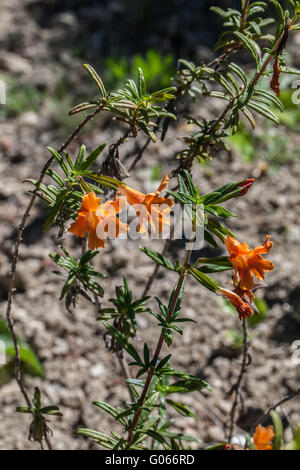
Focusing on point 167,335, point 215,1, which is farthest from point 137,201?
point 215,1

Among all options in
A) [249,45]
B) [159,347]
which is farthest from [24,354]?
[249,45]

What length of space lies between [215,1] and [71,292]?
3.42 m

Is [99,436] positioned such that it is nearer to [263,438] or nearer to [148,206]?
[263,438]

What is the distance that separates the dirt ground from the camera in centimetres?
216

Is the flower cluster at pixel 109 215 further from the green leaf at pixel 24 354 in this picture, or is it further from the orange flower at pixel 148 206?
the green leaf at pixel 24 354

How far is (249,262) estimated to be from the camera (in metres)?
1.08

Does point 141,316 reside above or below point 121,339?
above

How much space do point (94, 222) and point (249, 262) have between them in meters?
0.33

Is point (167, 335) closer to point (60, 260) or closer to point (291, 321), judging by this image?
point (60, 260)

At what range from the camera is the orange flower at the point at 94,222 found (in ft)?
3.44

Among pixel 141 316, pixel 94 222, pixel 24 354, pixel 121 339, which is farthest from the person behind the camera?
pixel 141 316

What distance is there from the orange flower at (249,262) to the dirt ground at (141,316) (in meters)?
0.68

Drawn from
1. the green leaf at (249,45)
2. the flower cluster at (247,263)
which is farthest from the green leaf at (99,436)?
the green leaf at (249,45)

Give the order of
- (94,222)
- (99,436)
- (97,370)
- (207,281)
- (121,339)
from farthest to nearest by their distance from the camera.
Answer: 1. (97,370)
2. (99,436)
3. (121,339)
4. (207,281)
5. (94,222)
